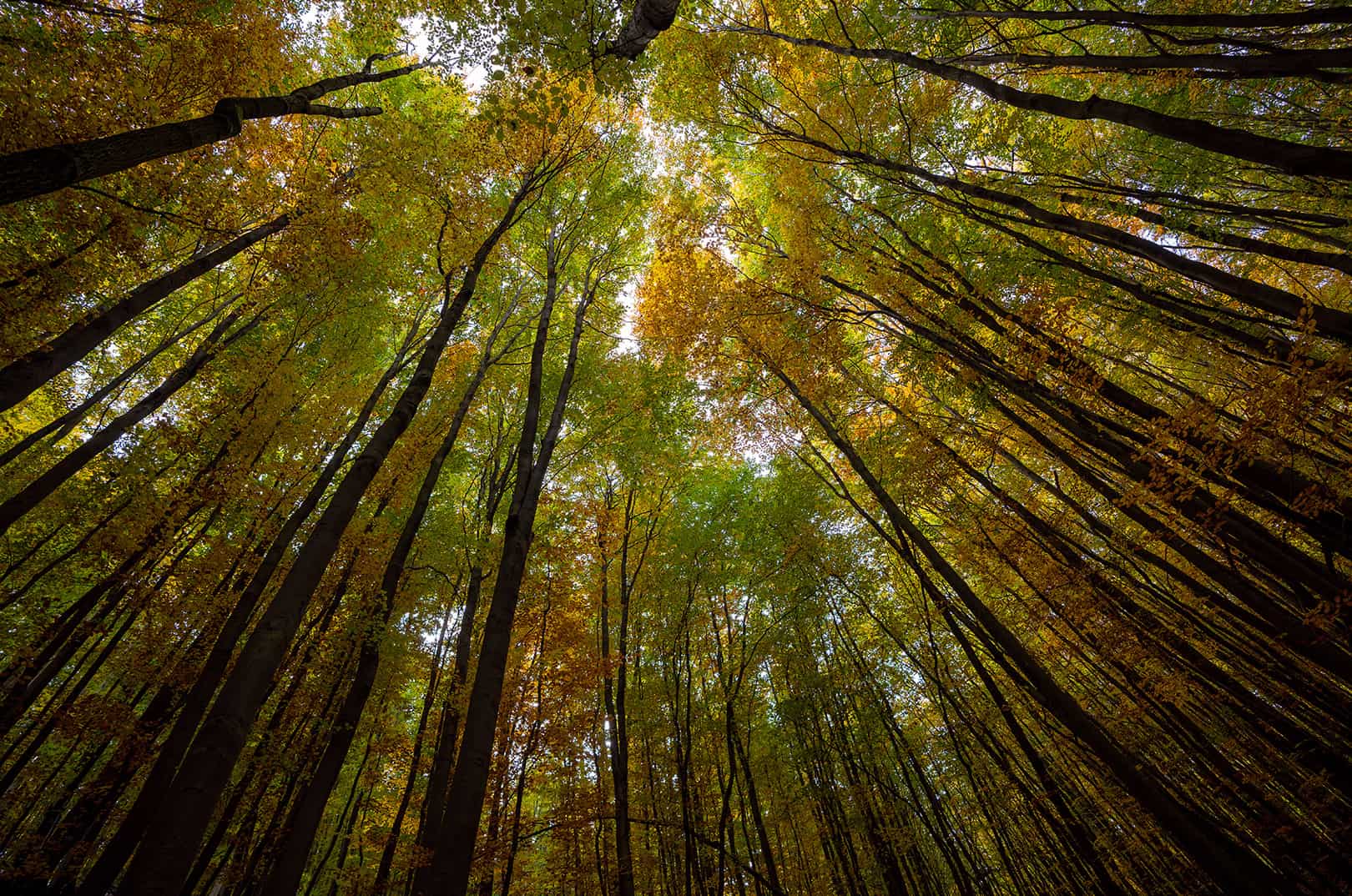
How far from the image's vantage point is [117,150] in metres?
3.30

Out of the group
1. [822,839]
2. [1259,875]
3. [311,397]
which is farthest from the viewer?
[311,397]

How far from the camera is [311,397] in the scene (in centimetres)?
1077

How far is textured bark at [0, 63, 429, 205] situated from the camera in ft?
9.43

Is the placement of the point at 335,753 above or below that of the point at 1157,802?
above

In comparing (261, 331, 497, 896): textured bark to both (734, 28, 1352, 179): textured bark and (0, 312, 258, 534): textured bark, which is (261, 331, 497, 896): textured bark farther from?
(734, 28, 1352, 179): textured bark

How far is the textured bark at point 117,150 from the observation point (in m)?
2.88

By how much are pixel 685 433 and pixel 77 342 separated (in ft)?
27.7

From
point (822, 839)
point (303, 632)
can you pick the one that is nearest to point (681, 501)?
point (822, 839)

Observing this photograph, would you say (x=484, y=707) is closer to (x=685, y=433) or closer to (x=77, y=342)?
(x=77, y=342)

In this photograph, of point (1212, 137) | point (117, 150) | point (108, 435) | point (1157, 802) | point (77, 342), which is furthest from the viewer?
point (108, 435)

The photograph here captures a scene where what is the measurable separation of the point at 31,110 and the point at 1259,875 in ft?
44.4

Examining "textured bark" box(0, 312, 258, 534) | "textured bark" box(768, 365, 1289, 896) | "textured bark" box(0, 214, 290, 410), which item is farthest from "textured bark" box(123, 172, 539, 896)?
"textured bark" box(768, 365, 1289, 896)

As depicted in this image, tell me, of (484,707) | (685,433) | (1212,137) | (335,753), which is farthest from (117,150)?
(685,433)

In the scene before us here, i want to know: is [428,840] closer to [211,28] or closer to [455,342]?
[455,342]
